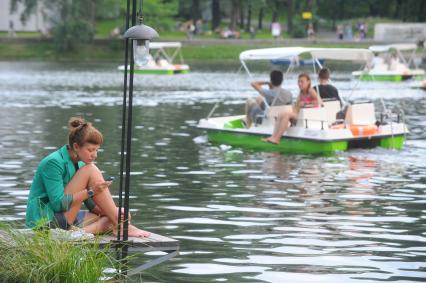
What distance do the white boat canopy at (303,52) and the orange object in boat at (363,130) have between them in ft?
7.44

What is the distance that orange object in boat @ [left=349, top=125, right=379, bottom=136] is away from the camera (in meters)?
23.8

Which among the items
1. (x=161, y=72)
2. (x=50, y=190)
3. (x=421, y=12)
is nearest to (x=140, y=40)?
(x=50, y=190)

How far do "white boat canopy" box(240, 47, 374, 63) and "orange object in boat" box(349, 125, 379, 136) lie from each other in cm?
227

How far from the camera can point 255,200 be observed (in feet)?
55.8

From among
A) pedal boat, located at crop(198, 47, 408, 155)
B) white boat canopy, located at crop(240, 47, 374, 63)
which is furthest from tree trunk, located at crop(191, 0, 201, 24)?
pedal boat, located at crop(198, 47, 408, 155)

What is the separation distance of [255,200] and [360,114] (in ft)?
27.4

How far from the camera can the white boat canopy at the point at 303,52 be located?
85.6 ft

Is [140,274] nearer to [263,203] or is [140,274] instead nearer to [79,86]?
[263,203]

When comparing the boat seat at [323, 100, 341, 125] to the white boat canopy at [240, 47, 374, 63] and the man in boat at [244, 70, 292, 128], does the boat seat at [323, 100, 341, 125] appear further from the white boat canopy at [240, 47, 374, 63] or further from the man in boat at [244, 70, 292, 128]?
the white boat canopy at [240, 47, 374, 63]

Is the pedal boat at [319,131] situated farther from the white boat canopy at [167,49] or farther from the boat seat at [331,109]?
the white boat canopy at [167,49]

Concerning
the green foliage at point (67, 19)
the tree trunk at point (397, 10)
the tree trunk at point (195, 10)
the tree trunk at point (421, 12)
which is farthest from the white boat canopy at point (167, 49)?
the tree trunk at point (397, 10)

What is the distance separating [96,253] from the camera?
385 inches

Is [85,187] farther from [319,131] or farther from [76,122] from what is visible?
[319,131]

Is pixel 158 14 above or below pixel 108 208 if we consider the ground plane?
below
